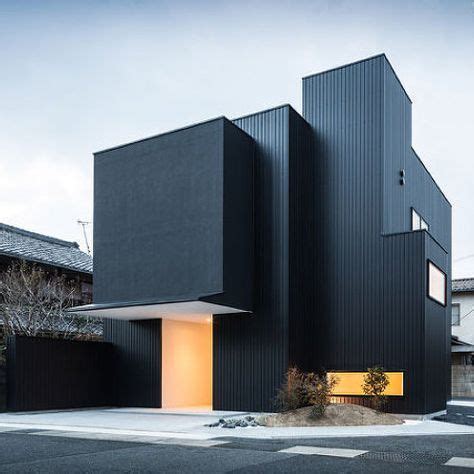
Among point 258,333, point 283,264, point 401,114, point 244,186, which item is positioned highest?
point 401,114

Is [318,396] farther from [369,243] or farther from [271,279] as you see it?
Answer: [369,243]

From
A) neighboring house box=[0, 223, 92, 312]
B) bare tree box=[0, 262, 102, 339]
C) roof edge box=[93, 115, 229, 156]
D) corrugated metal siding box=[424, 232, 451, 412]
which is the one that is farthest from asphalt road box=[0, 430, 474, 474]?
neighboring house box=[0, 223, 92, 312]

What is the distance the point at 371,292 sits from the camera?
1862 centimetres

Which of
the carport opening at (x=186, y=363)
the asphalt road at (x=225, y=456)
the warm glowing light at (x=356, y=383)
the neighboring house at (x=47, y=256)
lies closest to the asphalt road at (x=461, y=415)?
the warm glowing light at (x=356, y=383)

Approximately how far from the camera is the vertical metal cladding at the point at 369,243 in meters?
17.9

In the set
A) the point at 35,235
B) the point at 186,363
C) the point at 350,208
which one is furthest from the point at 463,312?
the point at 35,235

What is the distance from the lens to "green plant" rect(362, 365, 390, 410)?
1734 cm

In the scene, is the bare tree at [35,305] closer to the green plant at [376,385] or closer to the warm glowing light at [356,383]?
the warm glowing light at [356,383]

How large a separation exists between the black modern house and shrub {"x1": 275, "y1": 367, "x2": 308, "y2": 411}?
92 cm

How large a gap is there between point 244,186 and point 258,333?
4.10 meters

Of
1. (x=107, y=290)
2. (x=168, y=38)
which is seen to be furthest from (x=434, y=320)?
(x=168, y=38)

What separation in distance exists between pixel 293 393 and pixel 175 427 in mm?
3501

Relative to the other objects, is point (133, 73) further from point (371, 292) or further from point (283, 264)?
point (371, 292)

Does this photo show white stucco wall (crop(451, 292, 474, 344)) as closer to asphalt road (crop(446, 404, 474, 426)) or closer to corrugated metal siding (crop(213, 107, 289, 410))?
asphalt road (crop(446, 404, 474, 426))
